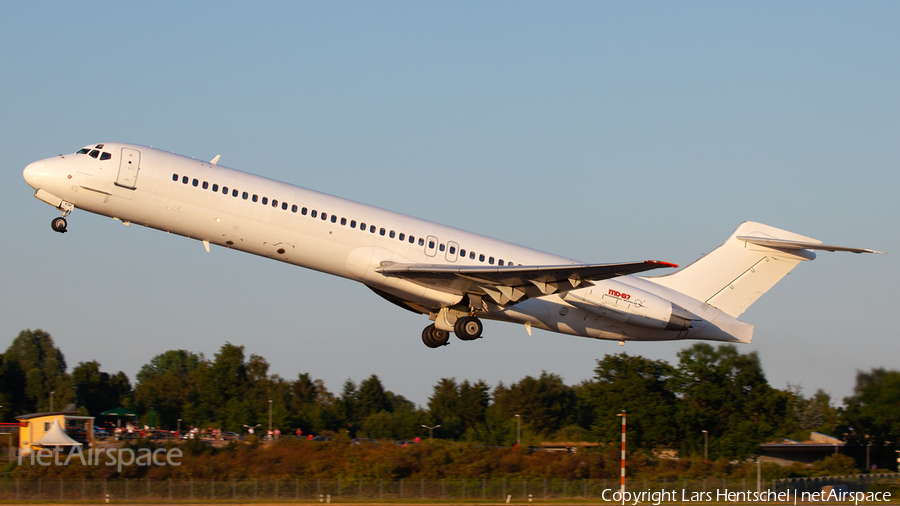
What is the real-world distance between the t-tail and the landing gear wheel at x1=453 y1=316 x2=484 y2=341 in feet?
21.0

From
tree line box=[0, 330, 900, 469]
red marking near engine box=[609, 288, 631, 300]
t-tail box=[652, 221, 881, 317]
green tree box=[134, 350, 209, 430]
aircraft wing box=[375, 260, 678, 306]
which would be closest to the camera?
aircraft wing box=[375, 260, 678, 306]

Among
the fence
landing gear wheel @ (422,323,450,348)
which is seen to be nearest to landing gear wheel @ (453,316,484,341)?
landing gear wheel @ (422,323,450,348)

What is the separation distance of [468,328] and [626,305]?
464 centimetres

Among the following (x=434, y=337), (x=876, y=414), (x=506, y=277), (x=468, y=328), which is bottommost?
(x=876, y=414)

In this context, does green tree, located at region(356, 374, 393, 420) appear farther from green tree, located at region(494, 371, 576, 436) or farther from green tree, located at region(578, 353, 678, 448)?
green tree, located at region(578, 353, 678, 448)

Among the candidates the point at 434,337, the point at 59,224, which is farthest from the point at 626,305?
the point at 59,224

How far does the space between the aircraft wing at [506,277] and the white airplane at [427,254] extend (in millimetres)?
32

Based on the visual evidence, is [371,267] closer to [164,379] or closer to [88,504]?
[88,504]

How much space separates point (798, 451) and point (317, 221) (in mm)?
36839

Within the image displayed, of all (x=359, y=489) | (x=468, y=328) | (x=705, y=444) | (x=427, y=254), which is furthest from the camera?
(x=705, y=444)

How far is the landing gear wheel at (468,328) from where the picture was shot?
2589 cm

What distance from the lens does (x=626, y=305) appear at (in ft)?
86.4

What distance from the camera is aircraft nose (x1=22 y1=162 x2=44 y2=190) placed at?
74.6 feet

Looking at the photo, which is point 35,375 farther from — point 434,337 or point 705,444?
point 434,337
